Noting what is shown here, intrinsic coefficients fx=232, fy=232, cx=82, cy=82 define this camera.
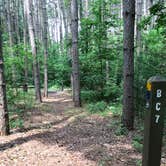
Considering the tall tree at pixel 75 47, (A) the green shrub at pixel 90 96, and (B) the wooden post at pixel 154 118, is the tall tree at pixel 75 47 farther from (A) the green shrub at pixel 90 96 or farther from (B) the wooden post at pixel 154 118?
(B) the wooden post at pixel 154 118

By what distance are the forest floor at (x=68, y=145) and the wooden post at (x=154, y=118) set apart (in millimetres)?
1951

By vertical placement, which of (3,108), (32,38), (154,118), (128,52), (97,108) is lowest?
(97,108)

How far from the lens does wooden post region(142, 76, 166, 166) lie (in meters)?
2.07

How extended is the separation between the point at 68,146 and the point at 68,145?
7cm

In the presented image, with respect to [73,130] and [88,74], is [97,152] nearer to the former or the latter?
[73,130]

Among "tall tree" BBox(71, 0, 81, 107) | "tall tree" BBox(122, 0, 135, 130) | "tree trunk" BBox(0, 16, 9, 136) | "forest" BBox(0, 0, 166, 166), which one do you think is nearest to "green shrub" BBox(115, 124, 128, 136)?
"forest" BBox(0, 0, 166, 166)

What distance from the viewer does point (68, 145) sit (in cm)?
504

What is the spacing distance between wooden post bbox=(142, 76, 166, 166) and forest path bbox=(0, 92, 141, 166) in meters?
1.96

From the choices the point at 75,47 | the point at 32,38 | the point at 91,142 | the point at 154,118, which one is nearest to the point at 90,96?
the point at 75,47

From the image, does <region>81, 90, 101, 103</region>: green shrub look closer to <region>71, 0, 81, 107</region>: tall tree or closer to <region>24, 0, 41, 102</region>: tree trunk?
<region>71, 0, 81, 107</region>: tall tree

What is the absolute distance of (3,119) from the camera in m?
5.72

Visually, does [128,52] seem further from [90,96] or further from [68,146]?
[90,96]

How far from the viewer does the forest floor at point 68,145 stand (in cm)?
423

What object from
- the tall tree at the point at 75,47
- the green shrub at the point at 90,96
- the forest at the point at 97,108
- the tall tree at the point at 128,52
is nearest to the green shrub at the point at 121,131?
the forest at the point at 97,108
